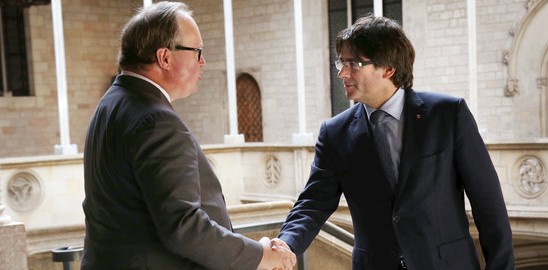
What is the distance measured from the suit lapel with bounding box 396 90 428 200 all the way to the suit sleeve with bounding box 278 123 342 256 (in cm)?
26

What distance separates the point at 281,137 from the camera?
12.9 metres

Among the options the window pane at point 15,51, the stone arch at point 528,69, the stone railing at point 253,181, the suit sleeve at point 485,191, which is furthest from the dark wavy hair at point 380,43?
the window pane at point 15,51

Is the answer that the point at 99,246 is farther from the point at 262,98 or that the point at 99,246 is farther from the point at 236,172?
the point at 262,98

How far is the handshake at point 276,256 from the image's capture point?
175 centimetres

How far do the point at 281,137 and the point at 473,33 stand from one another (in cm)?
448

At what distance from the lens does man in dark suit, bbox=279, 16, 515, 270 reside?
1.87m

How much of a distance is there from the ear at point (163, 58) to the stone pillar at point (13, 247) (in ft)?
6.27

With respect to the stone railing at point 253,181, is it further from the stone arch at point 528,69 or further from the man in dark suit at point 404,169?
the man in dark suit at point 404,169

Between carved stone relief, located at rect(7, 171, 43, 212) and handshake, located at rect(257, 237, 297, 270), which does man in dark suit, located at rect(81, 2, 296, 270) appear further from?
carved stone relief, located at rect(7, 171, 43, 212)

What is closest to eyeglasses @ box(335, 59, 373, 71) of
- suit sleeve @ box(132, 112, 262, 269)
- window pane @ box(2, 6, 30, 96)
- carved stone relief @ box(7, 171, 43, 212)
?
suit sleeve @ box(132, 112, 262, 269)

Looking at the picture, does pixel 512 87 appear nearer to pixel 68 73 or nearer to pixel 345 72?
pixel 68 73

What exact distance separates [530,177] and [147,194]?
7.37 meters

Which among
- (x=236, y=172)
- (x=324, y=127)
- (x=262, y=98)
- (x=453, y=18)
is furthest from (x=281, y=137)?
(x=324, y=127)

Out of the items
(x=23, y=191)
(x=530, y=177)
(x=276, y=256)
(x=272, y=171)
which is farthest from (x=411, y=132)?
(x=272, y=171)
